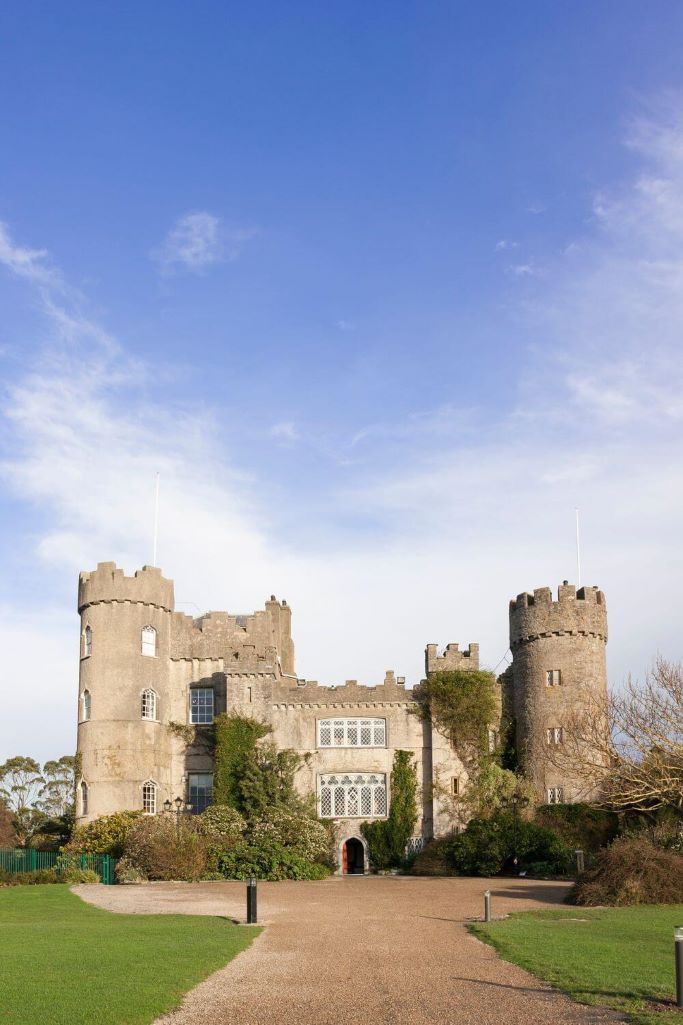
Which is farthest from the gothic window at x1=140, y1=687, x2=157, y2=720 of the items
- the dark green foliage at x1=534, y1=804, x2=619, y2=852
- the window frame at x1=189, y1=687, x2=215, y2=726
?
the dark green foliage at x1=534, y1=804, x2=619, y2=852

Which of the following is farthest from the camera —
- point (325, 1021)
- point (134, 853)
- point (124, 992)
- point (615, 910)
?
point (134, 853)

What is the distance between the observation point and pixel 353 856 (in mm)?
42812

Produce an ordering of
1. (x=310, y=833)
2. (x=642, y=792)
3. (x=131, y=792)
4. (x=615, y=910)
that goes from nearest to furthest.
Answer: (x=615, y=910) < (x=642, y=792) < (x=310, y=833) < (x=131, y=792)

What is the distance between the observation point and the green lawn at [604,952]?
1314 cm

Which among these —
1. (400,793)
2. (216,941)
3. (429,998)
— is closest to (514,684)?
(400,793)

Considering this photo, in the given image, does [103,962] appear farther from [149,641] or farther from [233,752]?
[149,641]

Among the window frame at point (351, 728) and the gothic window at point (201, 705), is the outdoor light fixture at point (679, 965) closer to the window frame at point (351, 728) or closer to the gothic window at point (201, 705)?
the window frame at point (351, 728)

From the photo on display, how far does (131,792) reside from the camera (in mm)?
41875

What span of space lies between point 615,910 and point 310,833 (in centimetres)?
1607

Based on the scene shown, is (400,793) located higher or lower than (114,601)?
lower

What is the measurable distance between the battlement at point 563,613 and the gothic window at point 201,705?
44.9 ft

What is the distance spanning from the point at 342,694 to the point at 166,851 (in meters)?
11.9

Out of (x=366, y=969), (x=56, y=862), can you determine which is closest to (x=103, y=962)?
(x=366, y=969)

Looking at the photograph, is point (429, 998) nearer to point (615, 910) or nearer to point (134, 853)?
point (615, 910)
